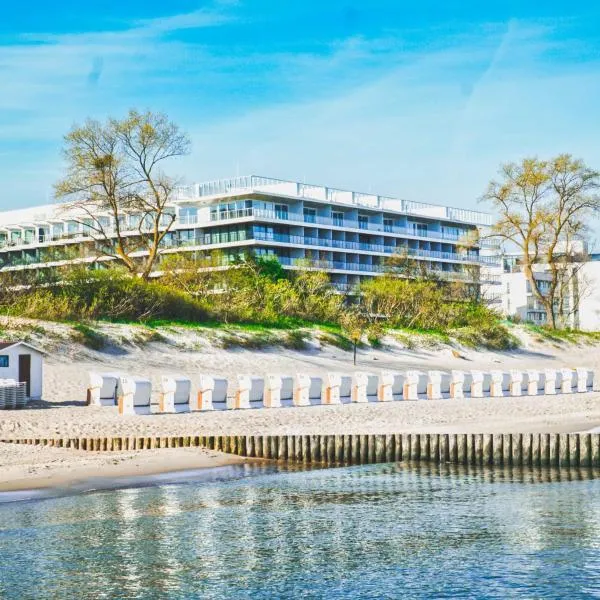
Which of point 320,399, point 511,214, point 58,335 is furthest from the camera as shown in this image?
point 511,214

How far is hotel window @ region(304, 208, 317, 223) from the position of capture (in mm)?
106537

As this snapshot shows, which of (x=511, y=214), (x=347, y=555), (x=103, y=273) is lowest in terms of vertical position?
(x=347, y=555)

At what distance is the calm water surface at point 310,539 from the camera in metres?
13.3

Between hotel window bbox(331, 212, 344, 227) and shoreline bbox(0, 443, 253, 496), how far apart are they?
87.9 metres

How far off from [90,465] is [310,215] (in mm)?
88078

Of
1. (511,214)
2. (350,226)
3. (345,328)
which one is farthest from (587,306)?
(345,328)

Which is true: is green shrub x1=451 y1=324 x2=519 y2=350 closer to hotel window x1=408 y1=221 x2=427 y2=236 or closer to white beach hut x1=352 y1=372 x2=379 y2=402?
white beach hut x1=352 y1=372 x2=379 y2=402

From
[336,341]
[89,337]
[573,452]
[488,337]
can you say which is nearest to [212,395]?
[573,452]

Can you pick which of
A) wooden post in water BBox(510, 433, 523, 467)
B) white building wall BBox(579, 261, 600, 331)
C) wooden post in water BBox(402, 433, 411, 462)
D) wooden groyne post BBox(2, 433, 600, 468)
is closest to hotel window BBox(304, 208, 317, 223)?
white building wall BBox(579, 261, 600, 331)

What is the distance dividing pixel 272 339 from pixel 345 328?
833cm

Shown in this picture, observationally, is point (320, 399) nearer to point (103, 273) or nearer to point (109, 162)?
point (103, 273)

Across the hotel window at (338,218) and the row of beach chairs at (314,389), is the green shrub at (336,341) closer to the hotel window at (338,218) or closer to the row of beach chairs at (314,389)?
the row of beach chairs at (314,389)

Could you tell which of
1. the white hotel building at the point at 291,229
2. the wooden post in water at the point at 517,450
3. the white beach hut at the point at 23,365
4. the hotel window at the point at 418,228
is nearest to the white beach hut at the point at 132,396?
the white beach hut at the point at 23,365

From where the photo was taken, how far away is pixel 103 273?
57.4 m
